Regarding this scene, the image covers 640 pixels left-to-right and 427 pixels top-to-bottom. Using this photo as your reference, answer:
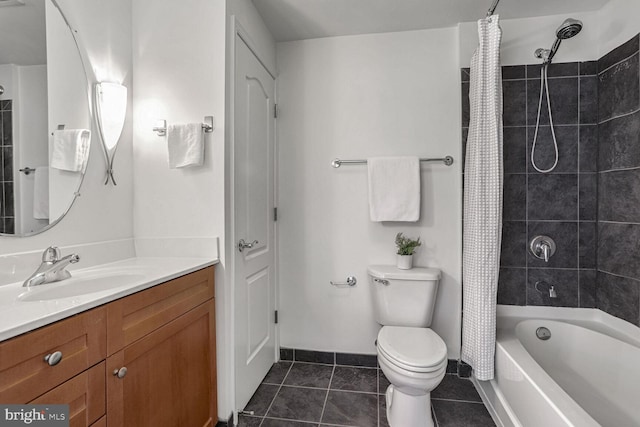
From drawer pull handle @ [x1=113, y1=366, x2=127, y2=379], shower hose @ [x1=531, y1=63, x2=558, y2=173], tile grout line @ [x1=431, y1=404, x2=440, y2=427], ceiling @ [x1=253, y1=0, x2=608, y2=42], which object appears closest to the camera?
drawer pull handle @ [x1=113, y1=366, x2=127, y2=379]

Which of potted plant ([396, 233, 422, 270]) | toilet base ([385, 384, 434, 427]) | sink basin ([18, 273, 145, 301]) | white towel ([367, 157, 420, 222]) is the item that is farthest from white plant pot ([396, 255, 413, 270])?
sink basin ([18, 273, 145, 301])

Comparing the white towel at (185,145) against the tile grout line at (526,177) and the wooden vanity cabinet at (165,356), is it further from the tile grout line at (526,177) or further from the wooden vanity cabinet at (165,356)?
the tile grout line at (526,177)

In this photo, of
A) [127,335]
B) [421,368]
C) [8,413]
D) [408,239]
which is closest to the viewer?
[8,413]

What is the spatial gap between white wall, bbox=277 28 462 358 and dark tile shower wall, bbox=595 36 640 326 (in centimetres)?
80

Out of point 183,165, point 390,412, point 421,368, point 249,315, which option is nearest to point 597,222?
point 421,368

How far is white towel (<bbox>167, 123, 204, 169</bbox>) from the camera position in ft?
4.81

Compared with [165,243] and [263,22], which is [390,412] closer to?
[165,243]

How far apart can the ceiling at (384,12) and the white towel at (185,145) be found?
918 mm

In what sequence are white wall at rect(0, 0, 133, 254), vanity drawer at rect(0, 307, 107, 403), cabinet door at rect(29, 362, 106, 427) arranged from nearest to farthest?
vanity drawer at rect(0, 307, 107, 403) < cabinet door at rect(29, 362, 106, 427) < white wall at rect(0, 0, 133, 254)

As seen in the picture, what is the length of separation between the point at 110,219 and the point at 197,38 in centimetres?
99

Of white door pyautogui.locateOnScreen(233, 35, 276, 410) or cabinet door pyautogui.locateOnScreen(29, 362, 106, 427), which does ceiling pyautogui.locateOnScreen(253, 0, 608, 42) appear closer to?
white door pyautogui.locateOnScreen(233, 35, 276, 410)

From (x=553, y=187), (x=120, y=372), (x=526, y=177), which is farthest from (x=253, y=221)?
(x=553, y=187)

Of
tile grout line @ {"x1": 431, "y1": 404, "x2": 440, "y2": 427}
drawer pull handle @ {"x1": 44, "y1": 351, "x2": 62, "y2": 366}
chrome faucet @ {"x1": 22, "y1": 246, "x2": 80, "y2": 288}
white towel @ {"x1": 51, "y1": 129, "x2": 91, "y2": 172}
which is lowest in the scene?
tile grout line @ {"x1": 431, "y1": 404, "x2": 440, "y2": 427}

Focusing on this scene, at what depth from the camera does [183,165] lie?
4.89 ft
